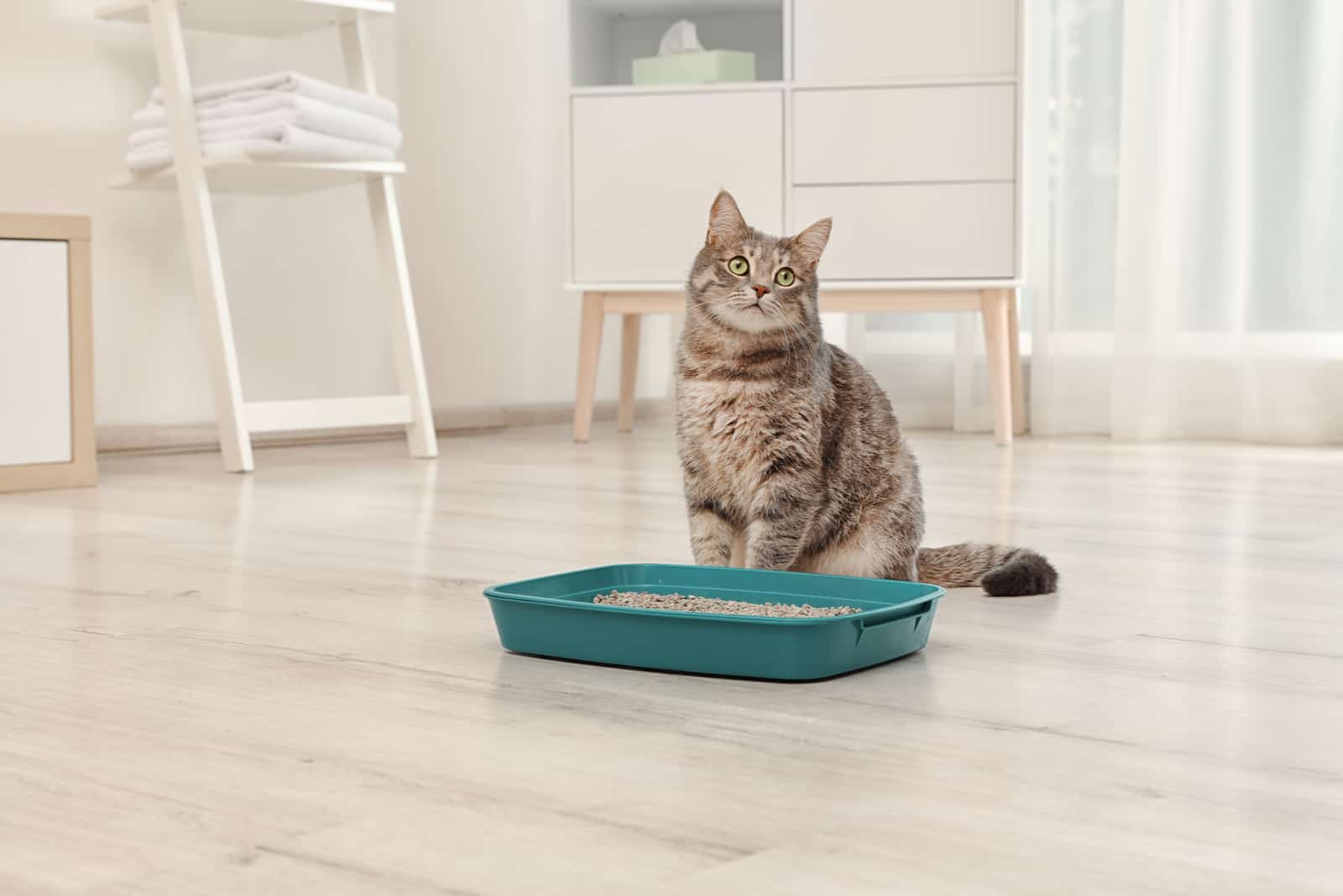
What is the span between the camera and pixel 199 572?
4.99 ft

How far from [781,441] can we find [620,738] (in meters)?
0.48

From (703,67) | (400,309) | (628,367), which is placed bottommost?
(628,367)

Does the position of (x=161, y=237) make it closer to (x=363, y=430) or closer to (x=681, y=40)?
(x=363, y=430)

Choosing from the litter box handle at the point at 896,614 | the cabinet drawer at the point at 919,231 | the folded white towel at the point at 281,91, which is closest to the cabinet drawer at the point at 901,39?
the cabinet drawer at the point at 919,231

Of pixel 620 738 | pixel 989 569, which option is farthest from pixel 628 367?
pixel 620 738

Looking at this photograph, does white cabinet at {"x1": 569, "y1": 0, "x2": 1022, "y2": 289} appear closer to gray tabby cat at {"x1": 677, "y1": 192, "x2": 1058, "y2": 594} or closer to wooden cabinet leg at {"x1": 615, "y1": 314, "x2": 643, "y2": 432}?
wooden cabinet leg at {"x1": 615, "y1": 314, "x2": 643, "y2": 432}

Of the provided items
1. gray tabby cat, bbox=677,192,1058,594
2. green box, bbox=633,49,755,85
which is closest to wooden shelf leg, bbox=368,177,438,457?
green box, bbox=633,49,755,85

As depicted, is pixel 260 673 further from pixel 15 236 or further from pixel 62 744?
pixel 15 236

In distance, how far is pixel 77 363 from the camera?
2.40m

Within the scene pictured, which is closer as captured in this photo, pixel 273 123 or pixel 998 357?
pixel 273 123

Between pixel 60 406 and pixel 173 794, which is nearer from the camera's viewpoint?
pixel 173 794

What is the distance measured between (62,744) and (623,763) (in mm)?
324

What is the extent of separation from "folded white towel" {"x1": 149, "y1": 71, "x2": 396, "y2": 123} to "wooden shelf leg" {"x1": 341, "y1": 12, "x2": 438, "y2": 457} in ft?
0.62

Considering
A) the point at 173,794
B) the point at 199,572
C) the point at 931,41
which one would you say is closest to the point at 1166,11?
the point at 931,41
